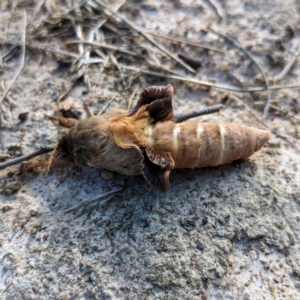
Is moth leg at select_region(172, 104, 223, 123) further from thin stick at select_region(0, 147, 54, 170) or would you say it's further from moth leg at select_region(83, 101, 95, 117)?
thin stick at select_region(0, 147, 54, 170)

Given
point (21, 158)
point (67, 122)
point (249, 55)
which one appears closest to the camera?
point (21, 158)

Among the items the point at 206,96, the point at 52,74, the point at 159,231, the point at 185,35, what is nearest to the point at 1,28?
the point at 52,74

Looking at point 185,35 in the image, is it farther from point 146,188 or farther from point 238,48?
point 146,188

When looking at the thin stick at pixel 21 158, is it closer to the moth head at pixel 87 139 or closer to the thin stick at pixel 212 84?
the moth head at pixel 87 139

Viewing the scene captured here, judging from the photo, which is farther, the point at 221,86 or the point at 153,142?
the point at 221,86

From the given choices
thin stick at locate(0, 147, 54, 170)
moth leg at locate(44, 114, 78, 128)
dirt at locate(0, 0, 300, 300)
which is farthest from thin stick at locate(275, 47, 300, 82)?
thin stick at locate(0, 147, 54, 170)

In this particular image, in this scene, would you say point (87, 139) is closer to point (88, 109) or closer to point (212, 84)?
point (88, 109)

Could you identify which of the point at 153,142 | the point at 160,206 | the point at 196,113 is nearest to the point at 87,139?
the point at 153,142

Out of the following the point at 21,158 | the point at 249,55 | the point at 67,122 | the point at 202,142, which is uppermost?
the point at 249,55
